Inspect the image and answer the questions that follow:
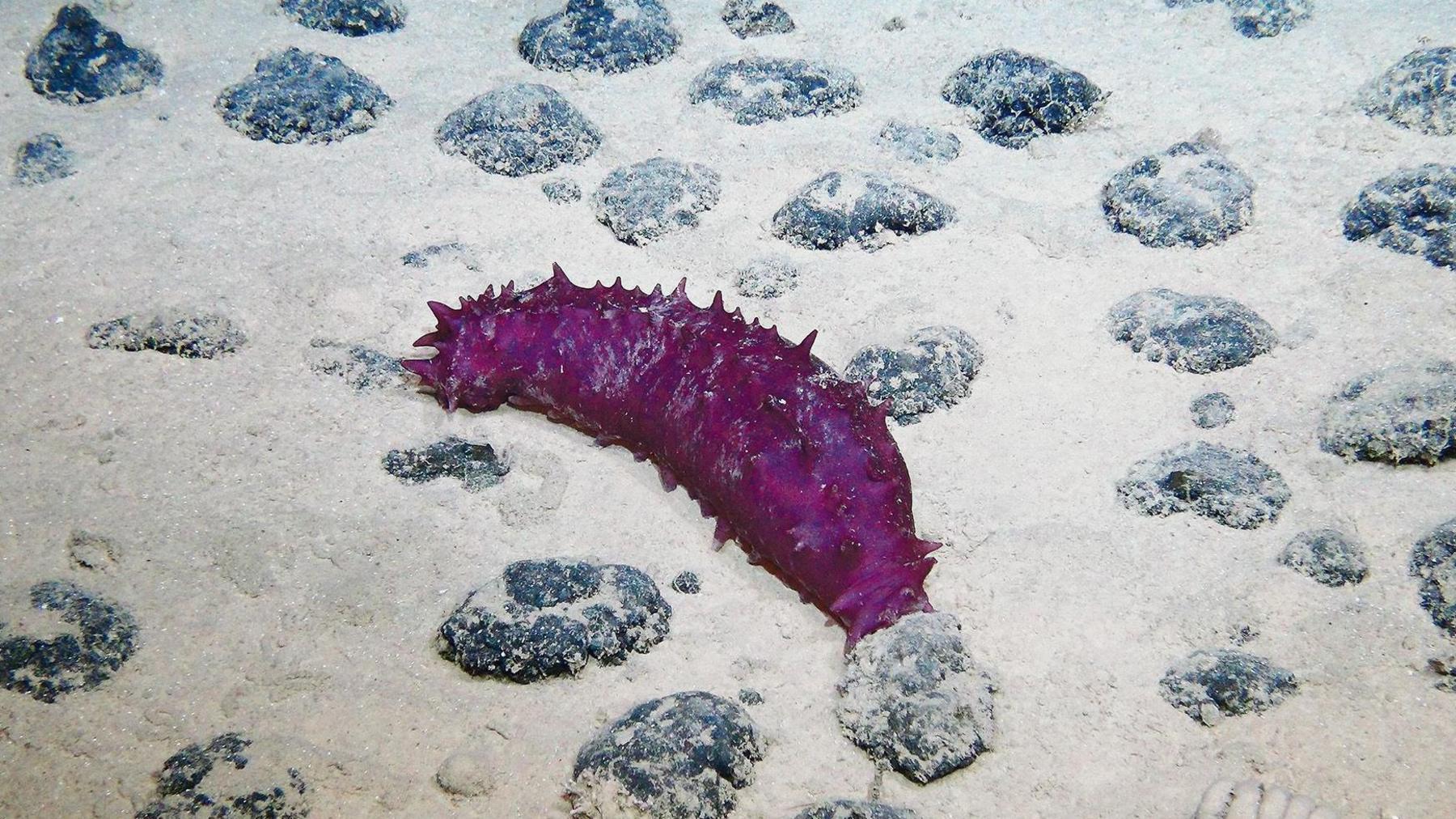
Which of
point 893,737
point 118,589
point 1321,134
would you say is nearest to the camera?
point 893,737

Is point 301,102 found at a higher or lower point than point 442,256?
higher

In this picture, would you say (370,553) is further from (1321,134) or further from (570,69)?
(1321,134)

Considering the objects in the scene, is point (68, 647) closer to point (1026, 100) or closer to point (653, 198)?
point (653, 198)

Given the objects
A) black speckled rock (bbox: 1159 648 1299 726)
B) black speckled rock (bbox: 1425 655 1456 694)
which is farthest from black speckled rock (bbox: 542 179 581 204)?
black speckled rock (bbox: 1425 655 1456 694)

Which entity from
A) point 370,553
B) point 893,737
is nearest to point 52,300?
point 370,553

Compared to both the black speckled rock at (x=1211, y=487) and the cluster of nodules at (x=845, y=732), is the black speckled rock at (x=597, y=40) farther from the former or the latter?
the cluster of nodules at (x=845, y=732)

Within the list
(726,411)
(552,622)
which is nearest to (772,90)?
(726,411)
